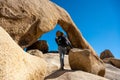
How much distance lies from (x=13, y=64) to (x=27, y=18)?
11.2 metres

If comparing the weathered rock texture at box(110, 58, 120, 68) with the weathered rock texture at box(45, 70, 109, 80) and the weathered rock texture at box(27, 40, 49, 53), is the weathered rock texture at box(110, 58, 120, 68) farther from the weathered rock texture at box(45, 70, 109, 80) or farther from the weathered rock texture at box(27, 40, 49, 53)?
the weathered rock texture at box(45, 70, 109, 80)

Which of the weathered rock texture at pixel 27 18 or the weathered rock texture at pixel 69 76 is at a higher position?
the weathered rock texture at pixel 27 18

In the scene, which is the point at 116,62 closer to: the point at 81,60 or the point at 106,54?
the point at 106,54

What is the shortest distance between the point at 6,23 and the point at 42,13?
3.60 m

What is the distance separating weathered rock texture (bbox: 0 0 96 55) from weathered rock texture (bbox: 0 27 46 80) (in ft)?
26.0

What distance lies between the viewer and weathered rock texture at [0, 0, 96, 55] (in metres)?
15.0

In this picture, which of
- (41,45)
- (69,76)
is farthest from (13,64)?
(41,45)

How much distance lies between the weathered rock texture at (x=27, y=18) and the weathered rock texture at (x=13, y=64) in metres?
7.92

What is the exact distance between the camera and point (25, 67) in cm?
576

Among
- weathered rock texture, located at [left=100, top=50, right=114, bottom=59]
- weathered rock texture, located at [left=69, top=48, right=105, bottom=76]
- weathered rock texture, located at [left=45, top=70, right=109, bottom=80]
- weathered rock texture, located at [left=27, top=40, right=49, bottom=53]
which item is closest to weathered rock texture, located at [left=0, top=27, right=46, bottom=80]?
weathered rock texture, located at [left=45, top=70, right=109, bottom=80]

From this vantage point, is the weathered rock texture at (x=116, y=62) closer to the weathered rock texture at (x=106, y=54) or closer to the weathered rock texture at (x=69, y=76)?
the weathered rock texture at (x=106, y=54)

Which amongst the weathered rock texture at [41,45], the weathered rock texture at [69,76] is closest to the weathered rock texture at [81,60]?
the weathered rock texture at [69,76]

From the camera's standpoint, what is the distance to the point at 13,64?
5.15 meters

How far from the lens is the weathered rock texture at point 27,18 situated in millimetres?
14973
